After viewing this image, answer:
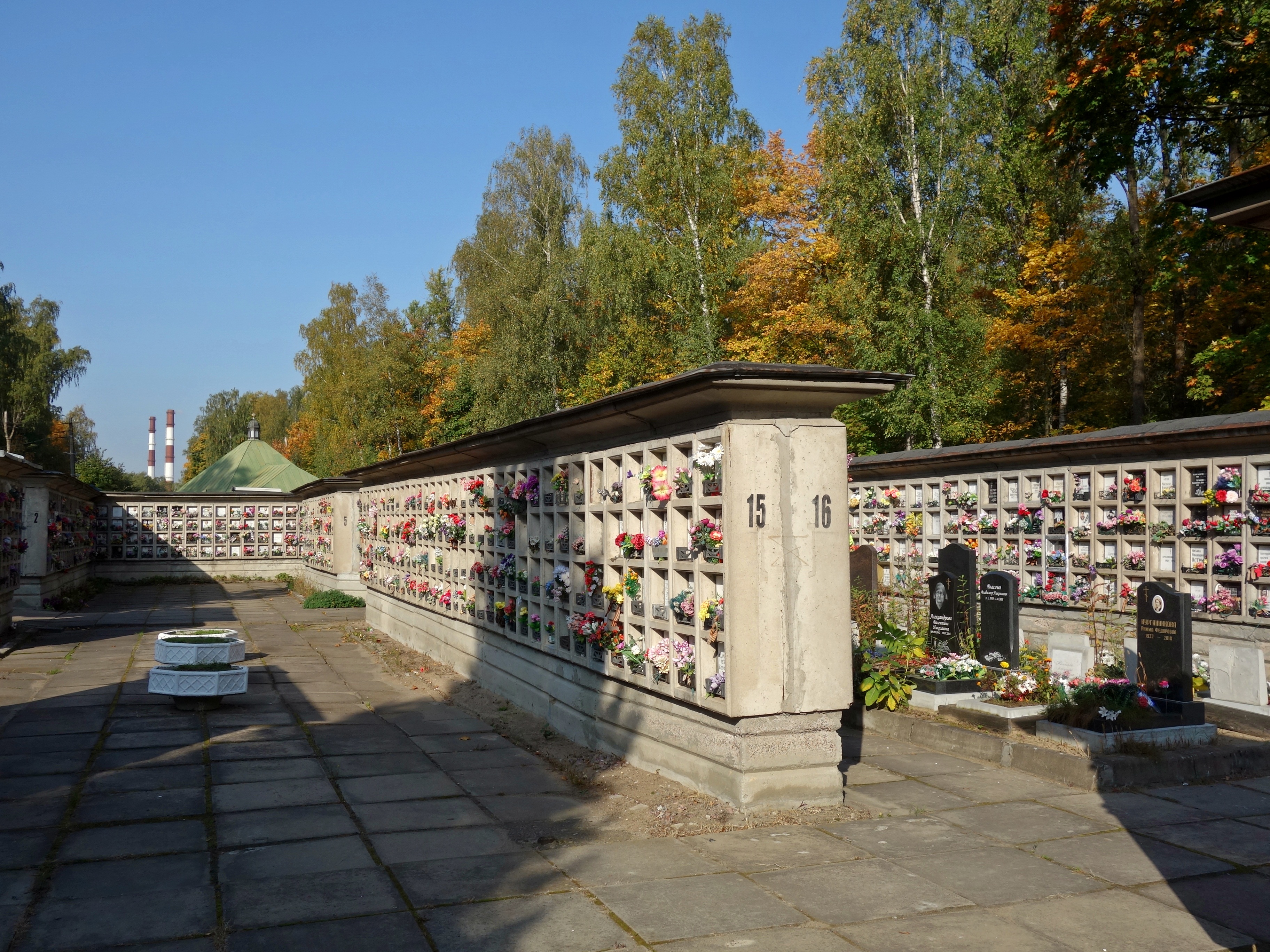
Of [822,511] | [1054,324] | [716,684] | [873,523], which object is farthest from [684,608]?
[1054,324]

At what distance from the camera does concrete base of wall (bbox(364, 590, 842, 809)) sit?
556 cm

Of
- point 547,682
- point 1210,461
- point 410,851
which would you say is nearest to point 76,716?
point 547,682

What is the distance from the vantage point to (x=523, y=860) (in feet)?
15.9

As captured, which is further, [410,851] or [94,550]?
[94,550]

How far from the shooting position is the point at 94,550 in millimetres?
24438

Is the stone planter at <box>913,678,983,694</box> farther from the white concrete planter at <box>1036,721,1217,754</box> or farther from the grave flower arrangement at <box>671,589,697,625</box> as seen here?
the grave flower arrangement at <box>671,589,697,625</box>

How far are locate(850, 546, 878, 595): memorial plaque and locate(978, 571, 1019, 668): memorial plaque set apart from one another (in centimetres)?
309

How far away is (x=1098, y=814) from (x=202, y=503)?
2459 centimetres

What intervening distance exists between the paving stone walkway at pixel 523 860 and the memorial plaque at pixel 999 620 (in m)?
2.14

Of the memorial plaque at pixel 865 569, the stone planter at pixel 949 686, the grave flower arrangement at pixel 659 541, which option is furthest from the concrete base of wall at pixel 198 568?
the grave flower arrangement at pixel 659 541

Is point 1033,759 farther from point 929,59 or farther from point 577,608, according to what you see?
point 929,59

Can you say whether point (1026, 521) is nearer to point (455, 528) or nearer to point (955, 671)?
point (955, 671)

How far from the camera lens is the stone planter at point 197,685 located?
28.2 ft

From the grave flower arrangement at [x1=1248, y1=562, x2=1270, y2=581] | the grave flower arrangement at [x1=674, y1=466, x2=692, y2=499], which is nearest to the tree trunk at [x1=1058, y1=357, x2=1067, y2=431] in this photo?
the grave flower arrangement at [x1=1248, y1=562, x2=1270, y2=581]
